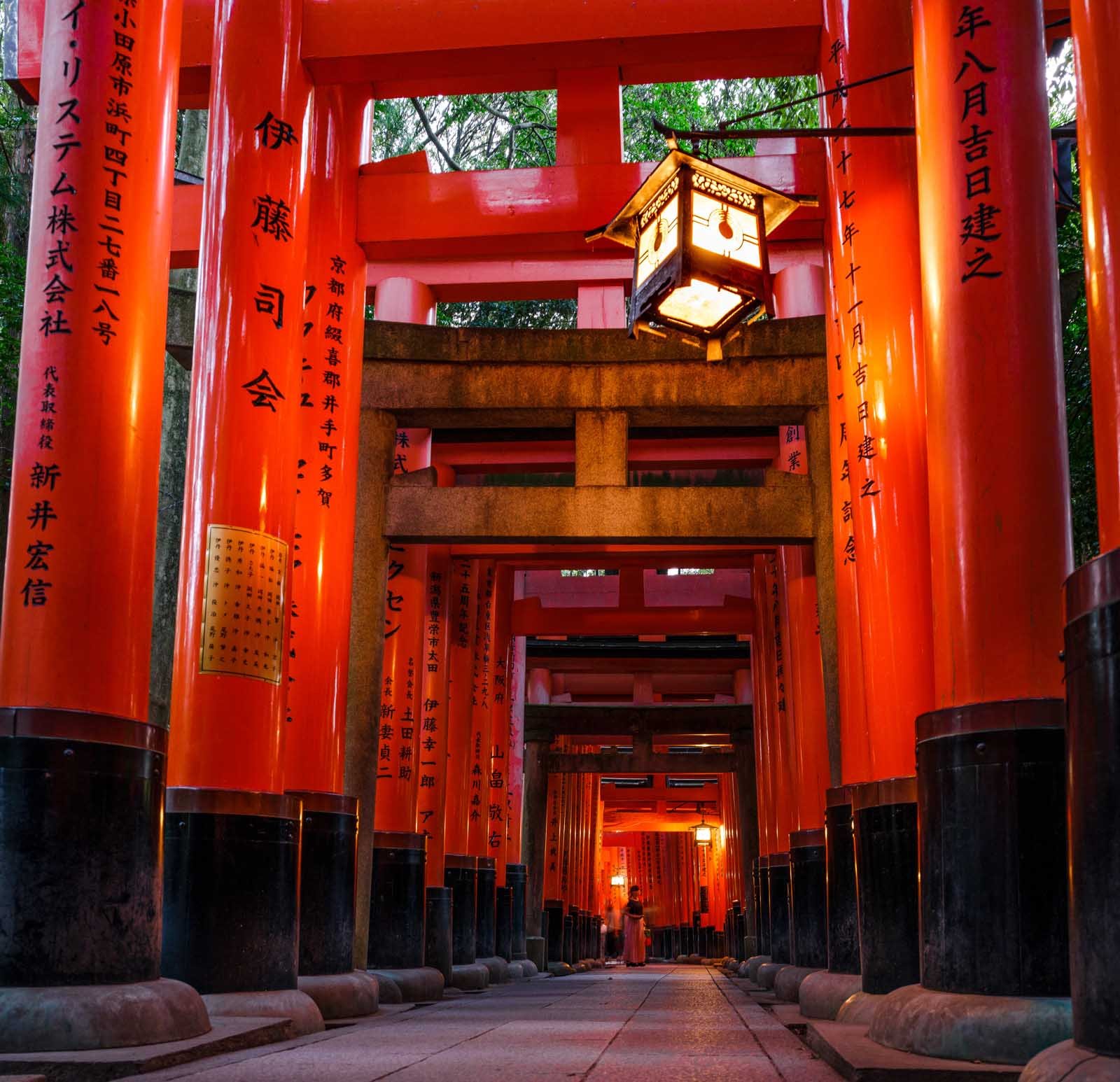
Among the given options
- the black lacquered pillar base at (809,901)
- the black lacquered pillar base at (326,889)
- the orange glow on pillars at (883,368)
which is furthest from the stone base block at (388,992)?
the orange glow on pillars at (883,368)

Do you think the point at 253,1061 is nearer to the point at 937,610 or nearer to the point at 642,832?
the point at 937,610

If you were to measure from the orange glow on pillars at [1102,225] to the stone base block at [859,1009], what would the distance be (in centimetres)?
336

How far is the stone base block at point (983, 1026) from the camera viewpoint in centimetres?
410

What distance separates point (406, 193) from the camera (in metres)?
9.34

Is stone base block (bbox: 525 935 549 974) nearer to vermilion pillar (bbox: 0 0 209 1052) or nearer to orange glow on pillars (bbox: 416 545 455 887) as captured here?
orange glow on pillars (bbox: 416 545 455 887)

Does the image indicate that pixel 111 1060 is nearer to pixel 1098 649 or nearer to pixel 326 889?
pixel 1098 649

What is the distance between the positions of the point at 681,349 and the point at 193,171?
798cm

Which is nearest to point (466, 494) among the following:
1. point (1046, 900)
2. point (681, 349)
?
point (681, 349)

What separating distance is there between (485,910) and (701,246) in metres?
11.2

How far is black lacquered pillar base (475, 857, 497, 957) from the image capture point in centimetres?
1590

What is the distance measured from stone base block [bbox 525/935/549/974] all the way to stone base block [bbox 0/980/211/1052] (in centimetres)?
1709

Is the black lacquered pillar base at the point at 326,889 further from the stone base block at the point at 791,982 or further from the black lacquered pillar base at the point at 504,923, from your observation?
the black lacquered pillar base at the point at 504,923

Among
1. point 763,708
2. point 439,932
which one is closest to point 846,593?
point 439,932

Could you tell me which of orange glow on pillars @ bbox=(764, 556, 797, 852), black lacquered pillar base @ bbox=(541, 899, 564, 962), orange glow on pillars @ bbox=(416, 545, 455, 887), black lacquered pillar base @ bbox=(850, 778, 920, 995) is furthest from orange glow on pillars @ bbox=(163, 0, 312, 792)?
black lacquered pillar base @ bbox=(541, 899, 564, 962)
